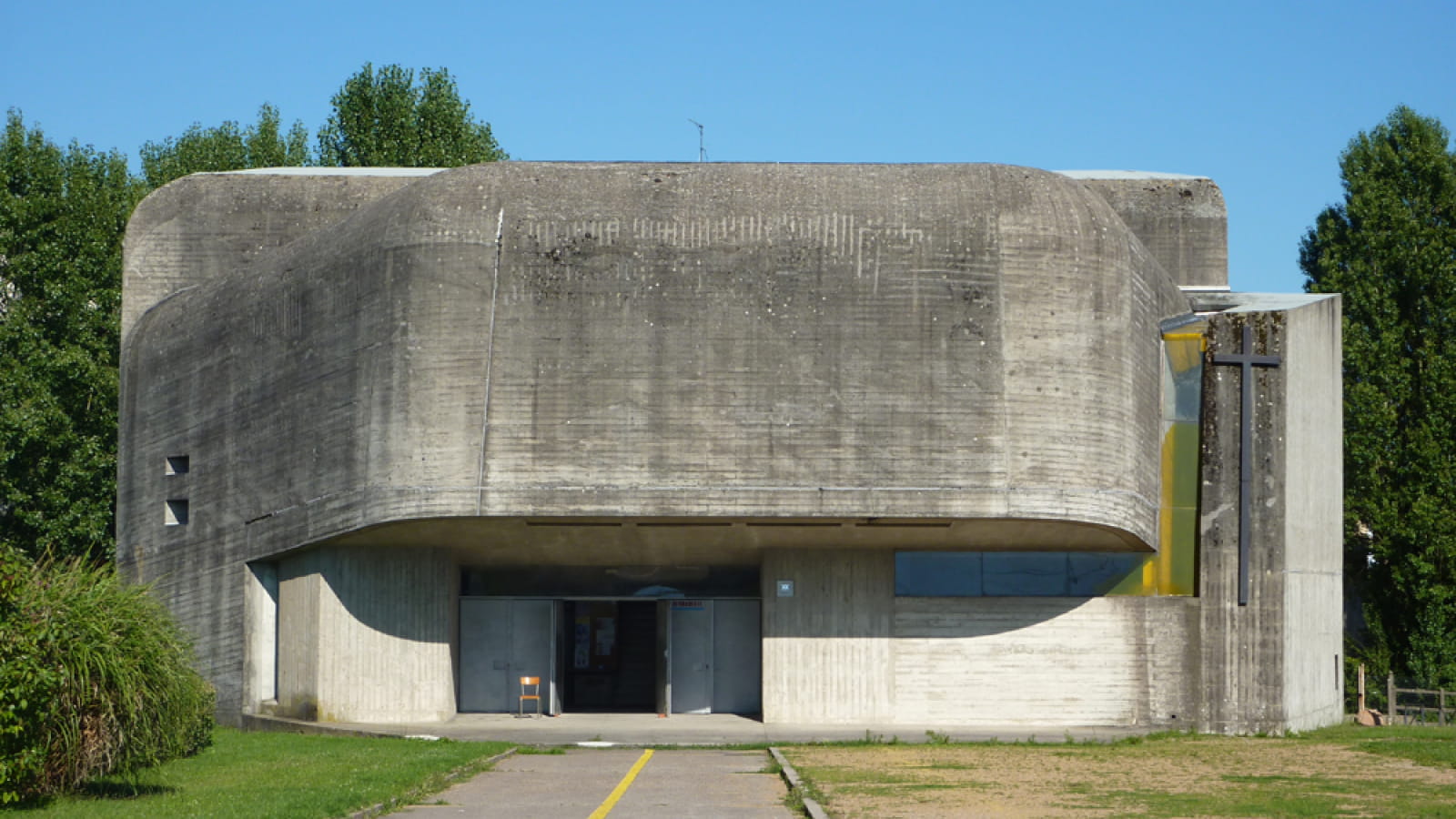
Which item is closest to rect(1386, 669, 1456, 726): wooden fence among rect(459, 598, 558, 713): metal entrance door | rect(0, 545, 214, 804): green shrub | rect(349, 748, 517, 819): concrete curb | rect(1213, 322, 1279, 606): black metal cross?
rect(1213, 322, 1279, 606): black metal cross

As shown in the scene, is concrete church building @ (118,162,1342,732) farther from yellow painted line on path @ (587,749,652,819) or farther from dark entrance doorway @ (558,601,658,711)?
yellow painted line on path @ (587,749,652,819)

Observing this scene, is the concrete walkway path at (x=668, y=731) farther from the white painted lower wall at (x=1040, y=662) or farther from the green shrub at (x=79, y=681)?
the green shrub at (x=79, y=681)

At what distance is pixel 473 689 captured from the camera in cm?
3116

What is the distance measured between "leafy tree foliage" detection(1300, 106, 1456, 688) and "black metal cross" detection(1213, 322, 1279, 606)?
1629cm

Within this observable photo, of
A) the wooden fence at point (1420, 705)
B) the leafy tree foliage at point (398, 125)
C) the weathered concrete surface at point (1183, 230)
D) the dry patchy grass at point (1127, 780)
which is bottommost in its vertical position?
Result: the wooden fence at point (1420, 705)

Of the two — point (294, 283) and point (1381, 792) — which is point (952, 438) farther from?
point (294, 283)

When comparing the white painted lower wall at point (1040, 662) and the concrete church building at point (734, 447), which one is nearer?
the concrete church building at point (734, 447)

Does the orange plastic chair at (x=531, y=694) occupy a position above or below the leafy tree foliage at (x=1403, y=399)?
below

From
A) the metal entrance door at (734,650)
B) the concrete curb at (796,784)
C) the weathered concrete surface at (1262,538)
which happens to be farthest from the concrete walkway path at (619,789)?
the weathered concrete surface at (1262,538)

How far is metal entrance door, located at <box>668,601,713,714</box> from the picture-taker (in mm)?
31359

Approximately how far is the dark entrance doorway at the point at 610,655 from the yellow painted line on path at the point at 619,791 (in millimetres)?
8137

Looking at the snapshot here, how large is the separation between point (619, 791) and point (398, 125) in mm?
42567

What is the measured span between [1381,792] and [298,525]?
18.1 metres

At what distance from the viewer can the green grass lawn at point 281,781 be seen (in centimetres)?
1562
